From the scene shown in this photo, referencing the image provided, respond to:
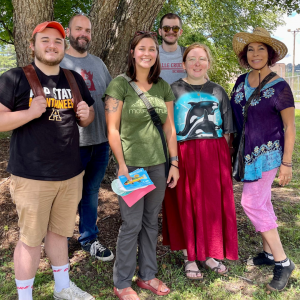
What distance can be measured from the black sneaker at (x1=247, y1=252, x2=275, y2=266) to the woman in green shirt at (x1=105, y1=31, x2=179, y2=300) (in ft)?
3.44

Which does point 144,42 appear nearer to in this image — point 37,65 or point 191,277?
point 37,65

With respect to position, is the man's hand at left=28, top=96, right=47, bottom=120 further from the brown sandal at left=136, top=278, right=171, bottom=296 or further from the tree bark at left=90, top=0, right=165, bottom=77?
the tree bark at left=90, top=0, right=165, bottom=77

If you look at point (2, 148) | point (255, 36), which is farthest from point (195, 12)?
point (255, 36)

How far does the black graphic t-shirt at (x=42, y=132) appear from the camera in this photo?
234 centimetres

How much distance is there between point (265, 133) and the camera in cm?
298

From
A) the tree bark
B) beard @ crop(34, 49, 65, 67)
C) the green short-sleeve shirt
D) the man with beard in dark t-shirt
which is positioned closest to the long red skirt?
the green short-sleeve shirt

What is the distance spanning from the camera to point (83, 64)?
3.28 metres

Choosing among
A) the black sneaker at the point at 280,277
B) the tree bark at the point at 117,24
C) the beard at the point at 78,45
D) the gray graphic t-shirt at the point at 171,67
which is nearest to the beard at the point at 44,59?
the beard at the point at 78,45

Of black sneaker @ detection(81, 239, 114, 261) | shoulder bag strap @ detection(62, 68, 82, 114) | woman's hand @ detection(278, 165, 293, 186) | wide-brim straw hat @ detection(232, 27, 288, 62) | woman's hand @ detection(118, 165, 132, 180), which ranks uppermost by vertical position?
wide-brim straw hat @ detection(232, 27, 288, 62)

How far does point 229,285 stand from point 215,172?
109 centimetres

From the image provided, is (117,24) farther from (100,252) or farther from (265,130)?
(100,252)

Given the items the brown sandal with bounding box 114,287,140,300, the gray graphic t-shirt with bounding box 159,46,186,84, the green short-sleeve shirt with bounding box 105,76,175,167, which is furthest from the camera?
the gray graphic t-shirt with bounding box 159,46,186,84

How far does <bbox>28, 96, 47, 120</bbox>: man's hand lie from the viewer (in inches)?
89.7

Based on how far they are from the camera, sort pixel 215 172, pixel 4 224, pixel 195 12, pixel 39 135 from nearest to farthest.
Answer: pixel 39 135 → pixel 215 172 → pixel 4 224 → pixel 195 12
